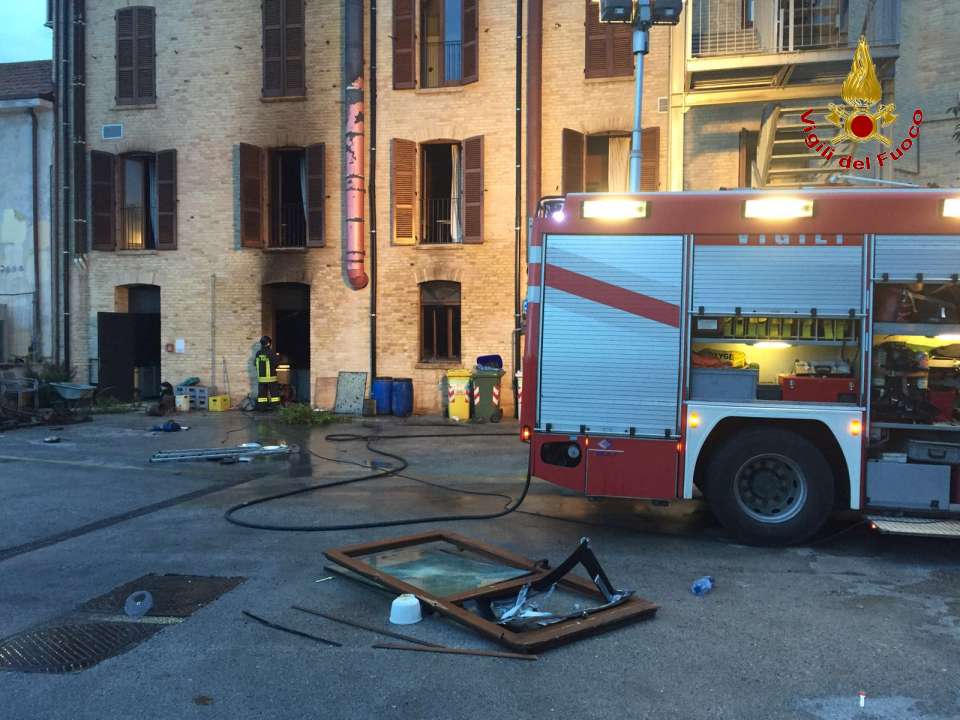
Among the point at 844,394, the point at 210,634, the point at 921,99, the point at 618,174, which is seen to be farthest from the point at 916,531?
the point at 618,174

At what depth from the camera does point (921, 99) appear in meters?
14.3

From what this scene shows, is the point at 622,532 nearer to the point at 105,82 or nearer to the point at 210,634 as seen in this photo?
the point at 210,634

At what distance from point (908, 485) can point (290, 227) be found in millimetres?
15786

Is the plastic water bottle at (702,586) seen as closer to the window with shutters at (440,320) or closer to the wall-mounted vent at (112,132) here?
the window with shutters at (440,320)

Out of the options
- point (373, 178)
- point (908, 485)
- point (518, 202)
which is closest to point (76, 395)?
point (373, 178)

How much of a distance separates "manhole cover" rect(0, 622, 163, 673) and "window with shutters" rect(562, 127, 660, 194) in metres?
13.7

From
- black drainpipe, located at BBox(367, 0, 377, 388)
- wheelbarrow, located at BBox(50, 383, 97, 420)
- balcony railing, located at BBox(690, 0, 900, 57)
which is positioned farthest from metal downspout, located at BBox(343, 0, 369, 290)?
balcony railing, located at BBox(690, 0, 900, 57)

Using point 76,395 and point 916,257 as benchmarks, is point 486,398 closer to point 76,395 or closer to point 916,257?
point 76,395

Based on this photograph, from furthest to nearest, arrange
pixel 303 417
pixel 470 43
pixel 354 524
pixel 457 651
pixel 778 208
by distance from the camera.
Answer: pixel 470 43 → pixel 303 417 → pixel 354 524 → pixel 778 208 → pixel 457 651

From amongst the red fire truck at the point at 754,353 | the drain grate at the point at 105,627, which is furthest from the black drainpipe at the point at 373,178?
the drain grate at the point at 105,627

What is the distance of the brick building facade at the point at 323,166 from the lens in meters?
17.2

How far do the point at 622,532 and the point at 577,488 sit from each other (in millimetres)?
718

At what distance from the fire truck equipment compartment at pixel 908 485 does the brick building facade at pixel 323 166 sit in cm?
990

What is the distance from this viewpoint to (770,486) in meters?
7.05
